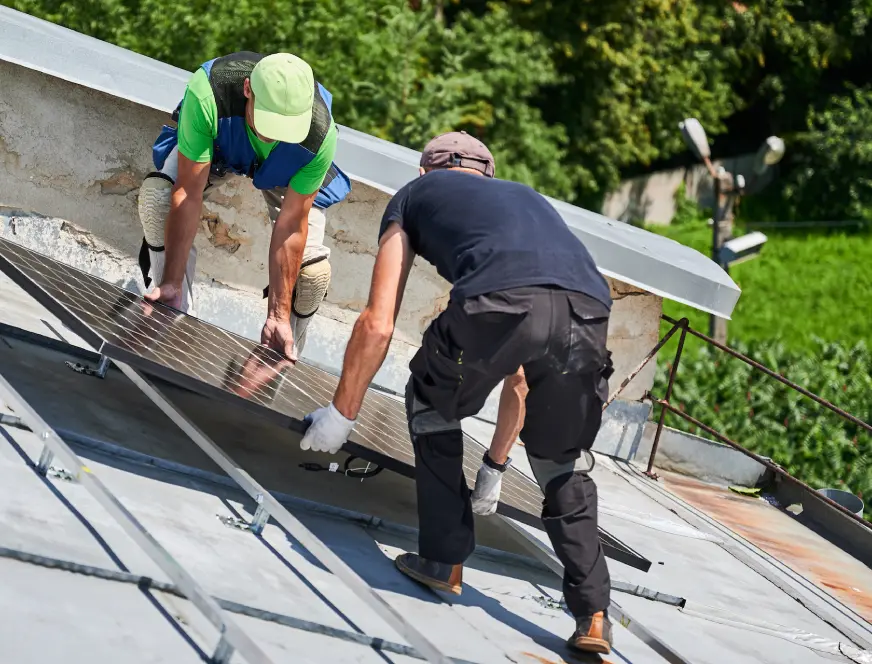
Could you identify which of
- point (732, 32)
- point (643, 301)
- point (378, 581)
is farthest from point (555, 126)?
point (378, 581)

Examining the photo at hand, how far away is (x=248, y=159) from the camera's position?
16.1 ft

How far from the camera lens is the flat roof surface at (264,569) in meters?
2.56

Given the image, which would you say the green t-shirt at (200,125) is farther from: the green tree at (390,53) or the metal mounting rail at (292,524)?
the green tree at (390,53)

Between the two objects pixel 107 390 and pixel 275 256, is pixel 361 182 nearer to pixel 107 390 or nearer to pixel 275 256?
pixel 275 256

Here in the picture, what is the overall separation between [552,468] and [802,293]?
2266 cm

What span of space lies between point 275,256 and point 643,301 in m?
2.44

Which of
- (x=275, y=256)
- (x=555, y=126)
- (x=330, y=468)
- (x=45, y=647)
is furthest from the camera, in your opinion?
(x=555, y=126)

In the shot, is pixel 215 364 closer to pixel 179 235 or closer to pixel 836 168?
pixel 179 235

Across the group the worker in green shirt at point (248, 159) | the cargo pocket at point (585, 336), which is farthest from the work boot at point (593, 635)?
the worker in green shirt at point (248, 159)

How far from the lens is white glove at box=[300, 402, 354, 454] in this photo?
3430mm

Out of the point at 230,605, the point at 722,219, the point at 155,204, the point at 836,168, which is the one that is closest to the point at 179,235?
the point at 155,204

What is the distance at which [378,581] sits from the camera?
3457mm

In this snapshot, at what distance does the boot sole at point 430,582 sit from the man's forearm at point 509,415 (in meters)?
0.42

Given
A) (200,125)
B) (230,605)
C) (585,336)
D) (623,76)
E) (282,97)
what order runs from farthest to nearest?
(623,76), (200,125), (282,97), (585,336), (230,605)
